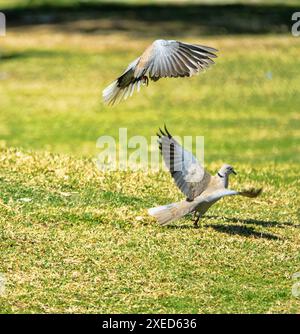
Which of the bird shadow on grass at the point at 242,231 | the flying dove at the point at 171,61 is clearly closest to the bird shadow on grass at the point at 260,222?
the bird shadow on grass at the point at 242,231

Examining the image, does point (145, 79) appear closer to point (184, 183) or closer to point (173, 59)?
point (173, 59)

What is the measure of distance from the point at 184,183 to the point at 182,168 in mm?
171

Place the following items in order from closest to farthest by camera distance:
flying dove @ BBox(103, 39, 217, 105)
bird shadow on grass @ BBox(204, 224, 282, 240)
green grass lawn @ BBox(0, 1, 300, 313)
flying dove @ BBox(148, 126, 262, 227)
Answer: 1. green grass lawn @ BBox(0, 1, 300, 313)
2. flying dove @ BBox(148, 126, 262, 227)
3. flying dove @ BBox(103, 39, 217, 105)
4. bird shadow on grass @ BBox(204, 224, 282, 240)

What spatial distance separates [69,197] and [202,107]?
13.6 meters

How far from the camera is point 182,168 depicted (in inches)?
423

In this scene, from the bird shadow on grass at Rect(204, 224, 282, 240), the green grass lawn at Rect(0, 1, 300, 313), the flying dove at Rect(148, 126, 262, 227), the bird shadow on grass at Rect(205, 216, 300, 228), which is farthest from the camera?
the bird shadow on grass at Rect(205, 216, 300, 228)

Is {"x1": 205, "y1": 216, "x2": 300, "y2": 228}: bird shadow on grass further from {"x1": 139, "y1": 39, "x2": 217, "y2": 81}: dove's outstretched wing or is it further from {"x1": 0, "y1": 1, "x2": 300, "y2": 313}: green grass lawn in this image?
{"x1": 139, "y1": 39, "x2": 217, "y2": 81}: dove's outstretched wing

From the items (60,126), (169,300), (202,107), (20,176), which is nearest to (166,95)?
(202,107)

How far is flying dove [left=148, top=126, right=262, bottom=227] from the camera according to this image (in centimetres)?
1070

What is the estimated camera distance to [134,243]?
34.2 feet

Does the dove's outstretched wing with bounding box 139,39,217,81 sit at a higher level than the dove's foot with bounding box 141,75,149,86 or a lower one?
higher

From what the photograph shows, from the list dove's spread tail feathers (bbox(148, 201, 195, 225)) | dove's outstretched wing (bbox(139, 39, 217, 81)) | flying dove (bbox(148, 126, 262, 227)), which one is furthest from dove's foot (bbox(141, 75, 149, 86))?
dove's spread tail feathers (bbox(148, 201, 195, 225))

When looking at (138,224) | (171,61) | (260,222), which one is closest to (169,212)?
(138,224)

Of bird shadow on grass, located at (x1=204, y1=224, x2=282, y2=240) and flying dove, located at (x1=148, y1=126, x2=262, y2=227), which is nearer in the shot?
flying dove, located at (x1=148, y1=126, x2=262, y2=227)
